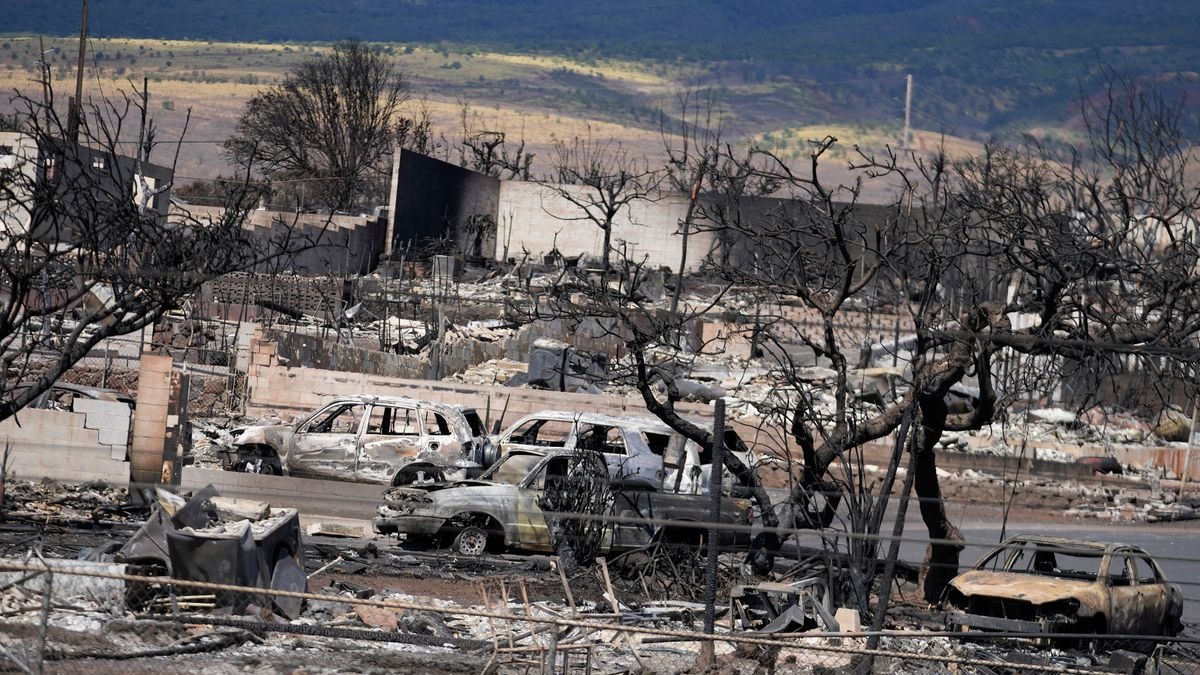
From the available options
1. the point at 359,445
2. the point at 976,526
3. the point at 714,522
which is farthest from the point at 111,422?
the point at 976,526

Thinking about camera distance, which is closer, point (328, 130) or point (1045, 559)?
point (1045, 559)

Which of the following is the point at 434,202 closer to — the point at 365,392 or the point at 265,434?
the point at 365,392

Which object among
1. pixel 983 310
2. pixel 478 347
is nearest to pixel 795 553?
pixel 983 310

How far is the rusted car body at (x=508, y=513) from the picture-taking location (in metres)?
15.6

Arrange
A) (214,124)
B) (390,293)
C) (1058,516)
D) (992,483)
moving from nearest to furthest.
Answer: (1058,516) → (992,483) → (390,293) → (214,124)

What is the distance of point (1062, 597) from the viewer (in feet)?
42.2

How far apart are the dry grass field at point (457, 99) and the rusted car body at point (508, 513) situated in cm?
11710

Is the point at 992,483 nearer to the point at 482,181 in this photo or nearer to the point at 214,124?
the point at 482,181

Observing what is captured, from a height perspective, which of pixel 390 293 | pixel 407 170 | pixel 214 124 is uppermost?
pixel 214 124

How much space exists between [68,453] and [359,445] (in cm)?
365

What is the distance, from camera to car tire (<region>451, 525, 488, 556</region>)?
52.1ft

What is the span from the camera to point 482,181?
57219mm

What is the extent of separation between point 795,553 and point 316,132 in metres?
67.4

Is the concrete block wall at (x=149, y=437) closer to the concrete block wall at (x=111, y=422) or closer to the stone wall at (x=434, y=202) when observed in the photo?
the concrete block wall at (x=111, y=422)
